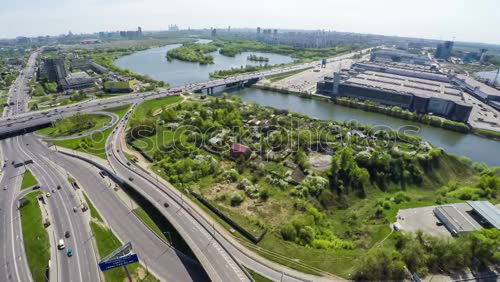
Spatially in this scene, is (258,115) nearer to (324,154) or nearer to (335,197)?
(324,154)

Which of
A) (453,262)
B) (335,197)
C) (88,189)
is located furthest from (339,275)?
(88,189)

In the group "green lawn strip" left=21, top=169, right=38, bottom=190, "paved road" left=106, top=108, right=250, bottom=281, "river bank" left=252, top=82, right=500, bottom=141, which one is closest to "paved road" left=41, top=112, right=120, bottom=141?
"green lawn strip" left=21, top=169, right=38, bottom=190

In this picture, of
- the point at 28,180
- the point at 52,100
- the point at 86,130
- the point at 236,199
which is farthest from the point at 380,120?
the point at 52,100

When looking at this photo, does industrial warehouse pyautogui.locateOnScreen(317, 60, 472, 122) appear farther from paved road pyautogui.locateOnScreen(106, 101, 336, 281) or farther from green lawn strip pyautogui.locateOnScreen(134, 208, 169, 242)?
green lawn strip pyautogui.locateOnScreen(134, 208, 169, 242)

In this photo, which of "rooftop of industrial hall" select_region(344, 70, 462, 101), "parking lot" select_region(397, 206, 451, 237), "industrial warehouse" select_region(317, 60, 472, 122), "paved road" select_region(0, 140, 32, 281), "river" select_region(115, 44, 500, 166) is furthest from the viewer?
"rooftop of industrial hall" select_region(344, 70, 462, 101)

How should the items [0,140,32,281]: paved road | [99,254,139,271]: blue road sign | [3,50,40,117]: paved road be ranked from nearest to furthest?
[99,254,139,271]: blue road sign
[0,140,32,281]: paved road
[3,50,40,117]: paved road

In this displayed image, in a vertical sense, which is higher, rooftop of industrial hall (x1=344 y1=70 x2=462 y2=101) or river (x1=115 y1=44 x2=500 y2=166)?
rooftop of industrial hall (x1=344 y1=70 x2=462 y2=101)

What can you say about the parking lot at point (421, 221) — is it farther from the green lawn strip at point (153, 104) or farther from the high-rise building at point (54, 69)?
the high-rise building at point (54, 69)

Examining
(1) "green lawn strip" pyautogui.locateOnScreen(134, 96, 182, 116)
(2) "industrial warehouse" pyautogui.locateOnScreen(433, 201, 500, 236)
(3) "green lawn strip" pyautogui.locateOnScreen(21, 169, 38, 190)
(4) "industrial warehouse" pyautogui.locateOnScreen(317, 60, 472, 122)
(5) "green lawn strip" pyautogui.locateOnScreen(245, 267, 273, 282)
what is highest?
(4) "industrial warehouse" pyautogui.locateOnScreen(317, 60, 472, 122)

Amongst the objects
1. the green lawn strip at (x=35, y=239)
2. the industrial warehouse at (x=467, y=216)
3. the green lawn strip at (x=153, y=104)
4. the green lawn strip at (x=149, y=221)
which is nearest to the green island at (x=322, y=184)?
the industrial warehouse at (x=467, y=216)
